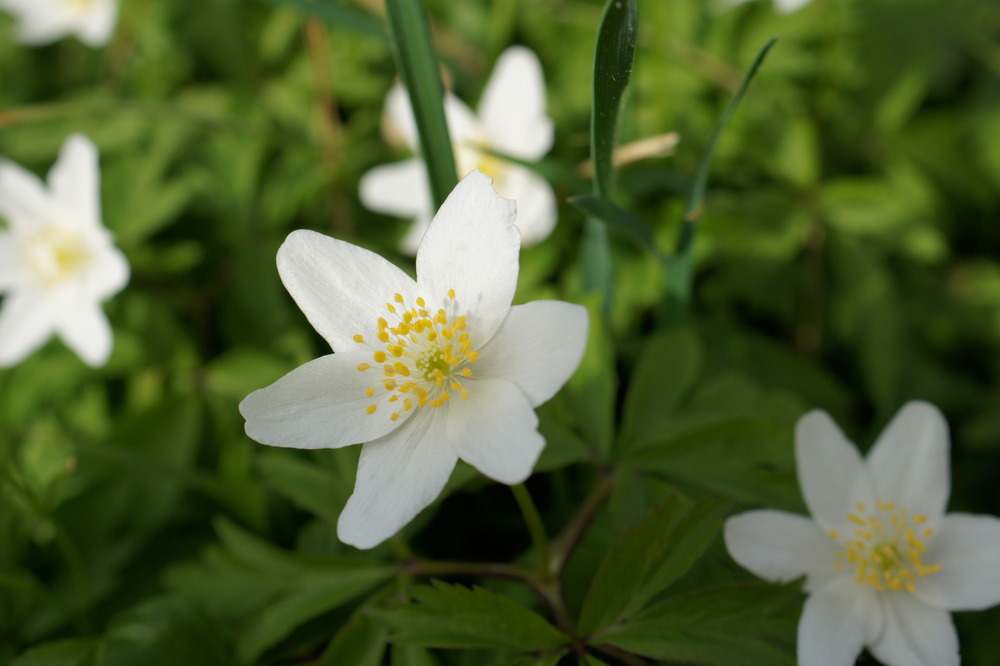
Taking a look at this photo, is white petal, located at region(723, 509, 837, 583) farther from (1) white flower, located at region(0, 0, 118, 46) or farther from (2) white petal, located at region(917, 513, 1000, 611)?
(1) white flower, located at region(0, 0, 118, 46)

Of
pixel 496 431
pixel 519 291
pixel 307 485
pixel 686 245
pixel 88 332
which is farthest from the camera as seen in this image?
pixel 88 332

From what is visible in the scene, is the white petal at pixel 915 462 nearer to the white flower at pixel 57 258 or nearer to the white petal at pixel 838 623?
the white petal at pixel 838 623

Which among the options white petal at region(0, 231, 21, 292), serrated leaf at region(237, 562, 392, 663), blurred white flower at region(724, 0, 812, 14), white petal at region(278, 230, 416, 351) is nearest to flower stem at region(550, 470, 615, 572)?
serrated leaf at region(237, 562, 392, 663)

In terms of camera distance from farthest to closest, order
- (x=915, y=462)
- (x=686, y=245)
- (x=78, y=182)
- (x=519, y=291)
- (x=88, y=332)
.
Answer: (x=78, y=182)
(x=88, y=332)
(x=519, y=291)
(x=686, y=245)
(x=915, y=462)

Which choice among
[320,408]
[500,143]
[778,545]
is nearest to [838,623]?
[778,545]

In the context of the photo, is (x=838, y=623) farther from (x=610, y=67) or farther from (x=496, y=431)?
(x=610, y=67)

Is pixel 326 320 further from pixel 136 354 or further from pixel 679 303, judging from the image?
pixel 136 354

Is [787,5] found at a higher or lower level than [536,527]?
higher
